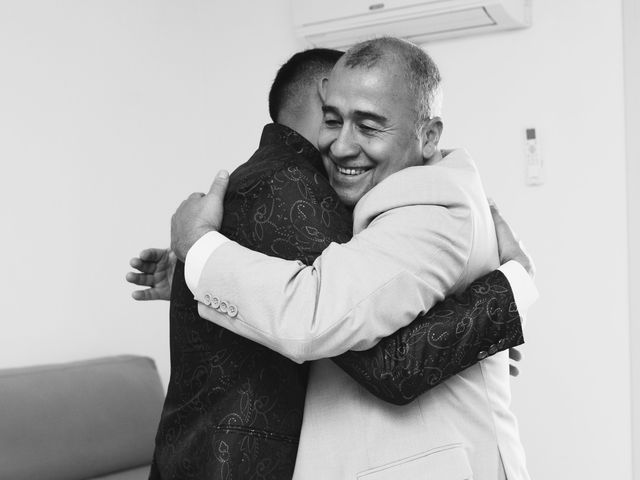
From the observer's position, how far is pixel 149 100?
3.50 meters

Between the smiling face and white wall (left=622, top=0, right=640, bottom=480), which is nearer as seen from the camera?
the smiling face

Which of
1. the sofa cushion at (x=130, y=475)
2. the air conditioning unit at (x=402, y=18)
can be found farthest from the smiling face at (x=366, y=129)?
the air conditioning unit at (x=402, y=18)

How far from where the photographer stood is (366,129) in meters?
1.61

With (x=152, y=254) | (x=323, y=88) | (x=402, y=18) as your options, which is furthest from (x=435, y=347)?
(x=402, y=18)

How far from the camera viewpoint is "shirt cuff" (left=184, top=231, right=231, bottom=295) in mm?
1397

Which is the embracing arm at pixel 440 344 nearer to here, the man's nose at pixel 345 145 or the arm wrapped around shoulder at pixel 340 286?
the arm wrapped around shoulder at pixel 340 286

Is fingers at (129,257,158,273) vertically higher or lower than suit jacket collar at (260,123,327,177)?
lower

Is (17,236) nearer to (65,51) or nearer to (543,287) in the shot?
(65,51)

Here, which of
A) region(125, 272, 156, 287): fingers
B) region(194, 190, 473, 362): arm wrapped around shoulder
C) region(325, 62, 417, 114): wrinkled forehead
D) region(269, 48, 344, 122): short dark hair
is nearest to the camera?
region(194, 190, 473, 362): arm wrapped around shoulder

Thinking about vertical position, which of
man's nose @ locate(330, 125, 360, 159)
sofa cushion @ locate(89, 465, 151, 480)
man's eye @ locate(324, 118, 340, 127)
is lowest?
sofa cushion @ locate(89, 465, 151, 480)

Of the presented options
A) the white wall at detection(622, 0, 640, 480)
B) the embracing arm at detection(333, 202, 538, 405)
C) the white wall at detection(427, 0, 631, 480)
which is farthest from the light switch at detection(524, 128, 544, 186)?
the embracing arm at detection(333, 202, 538, 405)

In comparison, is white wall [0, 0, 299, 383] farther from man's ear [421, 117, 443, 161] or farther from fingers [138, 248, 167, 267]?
man's ear [421, 117, 443, 161]

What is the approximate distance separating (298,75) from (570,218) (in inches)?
67.6

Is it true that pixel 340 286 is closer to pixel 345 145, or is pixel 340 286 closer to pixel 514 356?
pixel 345 145
